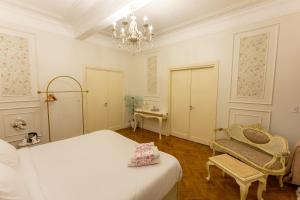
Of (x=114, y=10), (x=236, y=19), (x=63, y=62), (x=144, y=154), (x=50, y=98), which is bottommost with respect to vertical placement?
(x=144, y=154)

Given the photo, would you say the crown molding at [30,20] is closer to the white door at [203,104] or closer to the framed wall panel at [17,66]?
the framed wall panel at [17,66]

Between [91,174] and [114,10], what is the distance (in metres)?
2.41

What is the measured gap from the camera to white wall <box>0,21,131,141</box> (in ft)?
10.4

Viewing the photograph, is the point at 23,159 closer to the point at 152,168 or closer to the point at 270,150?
the point at 152,168

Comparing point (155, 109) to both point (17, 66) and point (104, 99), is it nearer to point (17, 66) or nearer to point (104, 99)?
point (104, 99)

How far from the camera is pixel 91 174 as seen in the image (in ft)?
4.54

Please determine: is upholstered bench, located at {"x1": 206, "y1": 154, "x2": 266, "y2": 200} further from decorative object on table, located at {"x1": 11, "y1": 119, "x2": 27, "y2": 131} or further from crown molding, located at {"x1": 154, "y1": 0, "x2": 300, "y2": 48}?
decorative object on table, located at {"x1": 11, "y1": 119, "x2": 27, "y2": 131}

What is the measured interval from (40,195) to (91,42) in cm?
377

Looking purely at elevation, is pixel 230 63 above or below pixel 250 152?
above

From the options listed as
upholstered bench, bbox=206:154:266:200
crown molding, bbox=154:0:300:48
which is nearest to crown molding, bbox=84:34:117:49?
crown molding, bbox=154:0:300:48

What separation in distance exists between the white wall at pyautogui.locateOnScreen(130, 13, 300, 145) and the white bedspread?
2.21 m

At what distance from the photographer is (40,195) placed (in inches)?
43.4

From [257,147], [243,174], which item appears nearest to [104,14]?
[243,174]

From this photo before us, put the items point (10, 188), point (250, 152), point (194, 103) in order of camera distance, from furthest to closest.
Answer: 1. point (194, 103)
2. point (250, 152)
3. point (10, 188)
